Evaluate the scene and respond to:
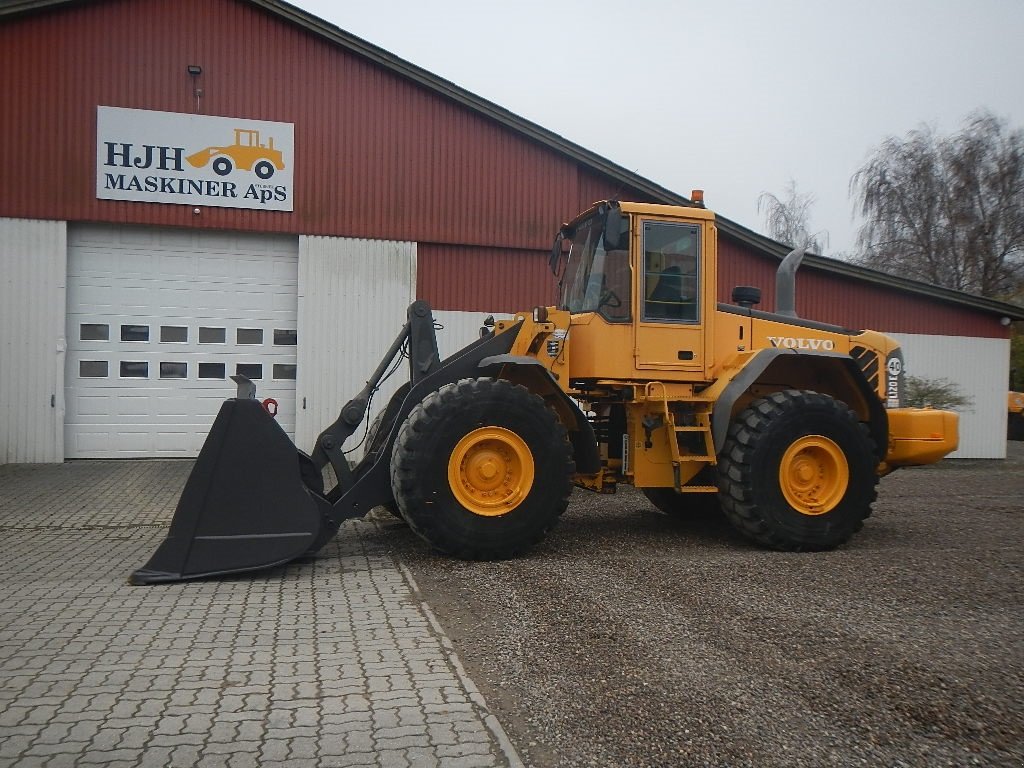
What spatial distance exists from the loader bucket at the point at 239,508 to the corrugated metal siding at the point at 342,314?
779cm

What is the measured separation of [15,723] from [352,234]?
1124cm

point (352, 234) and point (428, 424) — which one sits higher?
point (352, 234)

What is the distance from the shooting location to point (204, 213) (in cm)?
1380

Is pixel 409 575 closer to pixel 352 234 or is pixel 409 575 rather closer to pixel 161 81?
pixel 352 234

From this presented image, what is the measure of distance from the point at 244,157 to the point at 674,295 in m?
8.72

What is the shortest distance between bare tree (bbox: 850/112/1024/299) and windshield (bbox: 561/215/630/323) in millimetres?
27049

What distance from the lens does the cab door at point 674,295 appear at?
7.75 metres

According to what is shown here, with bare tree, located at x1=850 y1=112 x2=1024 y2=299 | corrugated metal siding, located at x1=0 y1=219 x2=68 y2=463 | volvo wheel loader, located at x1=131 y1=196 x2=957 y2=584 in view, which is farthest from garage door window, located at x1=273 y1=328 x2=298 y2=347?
bare tree, located at x1=850 y1=112 x2=1024 y2=299

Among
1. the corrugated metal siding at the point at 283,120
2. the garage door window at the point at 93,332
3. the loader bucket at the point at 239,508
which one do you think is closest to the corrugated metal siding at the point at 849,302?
the corrugated metal siding at the point at 283,120

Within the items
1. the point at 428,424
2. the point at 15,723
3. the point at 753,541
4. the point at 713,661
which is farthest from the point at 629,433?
the point at 15,723

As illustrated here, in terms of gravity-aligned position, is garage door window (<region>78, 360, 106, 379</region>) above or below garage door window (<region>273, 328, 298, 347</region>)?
below

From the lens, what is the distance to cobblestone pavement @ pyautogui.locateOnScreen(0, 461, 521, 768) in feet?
11.9

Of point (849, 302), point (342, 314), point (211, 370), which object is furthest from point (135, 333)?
point (849, 302)

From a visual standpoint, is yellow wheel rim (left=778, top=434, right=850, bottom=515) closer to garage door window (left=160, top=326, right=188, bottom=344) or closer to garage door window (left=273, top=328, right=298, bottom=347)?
garage door window (left=273, top=328, right=298, bottom=347)
